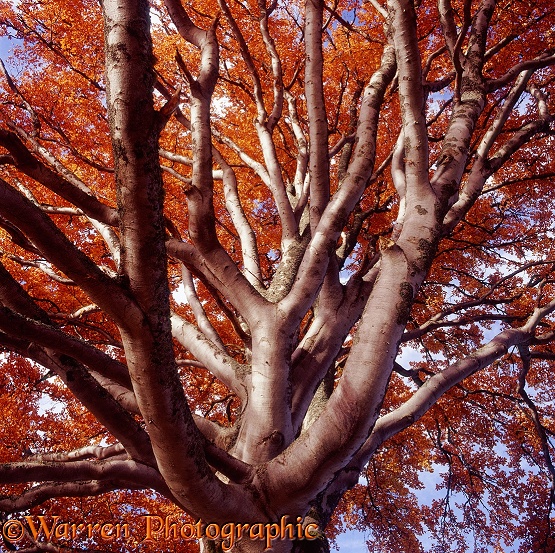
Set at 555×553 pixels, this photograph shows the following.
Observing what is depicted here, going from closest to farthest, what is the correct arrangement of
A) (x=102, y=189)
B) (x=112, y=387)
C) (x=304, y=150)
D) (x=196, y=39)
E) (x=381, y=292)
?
(x=381, y=292), (x=112, y=387), (x=196, y=39), (x=304, y=150), (x=102, y=189)

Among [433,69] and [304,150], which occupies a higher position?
[433,69]

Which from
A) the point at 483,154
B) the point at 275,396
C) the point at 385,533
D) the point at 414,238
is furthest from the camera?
the point at 385,533

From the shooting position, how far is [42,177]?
2.36 metres

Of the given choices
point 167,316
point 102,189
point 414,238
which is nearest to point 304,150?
point 414,238

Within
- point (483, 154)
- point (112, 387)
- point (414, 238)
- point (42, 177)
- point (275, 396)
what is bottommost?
point (275, 396)

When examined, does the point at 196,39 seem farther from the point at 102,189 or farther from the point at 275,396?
the point at 102,189

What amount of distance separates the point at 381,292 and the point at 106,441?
7883 mm

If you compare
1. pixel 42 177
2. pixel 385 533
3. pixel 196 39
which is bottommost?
pixel 385 533

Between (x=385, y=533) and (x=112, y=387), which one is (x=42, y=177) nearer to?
(x=112, y=387)

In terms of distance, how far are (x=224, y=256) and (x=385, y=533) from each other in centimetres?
868

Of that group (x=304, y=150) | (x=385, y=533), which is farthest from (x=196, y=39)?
(x=385, y=533)

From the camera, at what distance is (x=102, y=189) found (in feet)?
27.3

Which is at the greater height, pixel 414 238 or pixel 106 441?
pixel 106 441

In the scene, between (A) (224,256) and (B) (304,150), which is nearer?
(A) (224,256)
